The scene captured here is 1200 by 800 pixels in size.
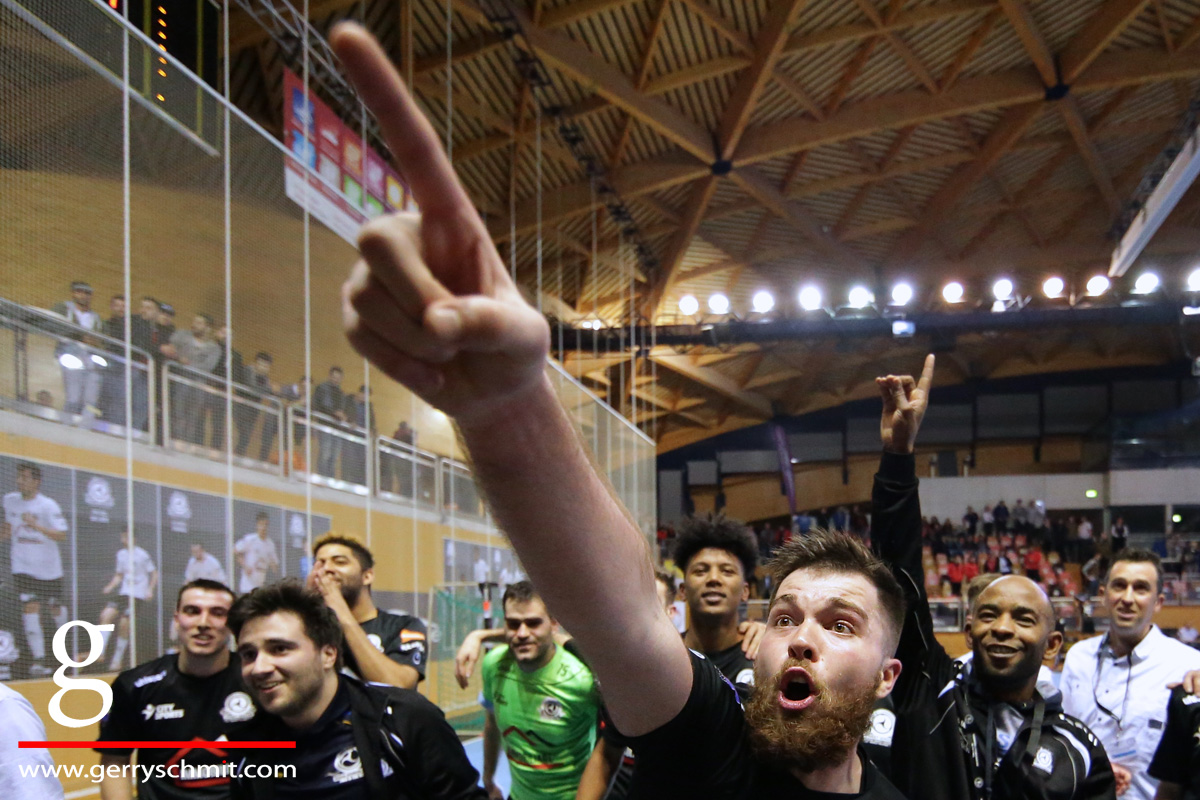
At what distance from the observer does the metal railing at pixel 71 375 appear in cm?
470

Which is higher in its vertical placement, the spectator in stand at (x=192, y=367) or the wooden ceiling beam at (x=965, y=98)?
the wooden ceiling beam at (x=965, y=98)

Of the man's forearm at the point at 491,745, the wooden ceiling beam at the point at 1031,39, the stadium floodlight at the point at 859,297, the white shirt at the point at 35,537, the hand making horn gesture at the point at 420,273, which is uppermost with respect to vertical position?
the wooden ceiling beam at the point at 1031,39

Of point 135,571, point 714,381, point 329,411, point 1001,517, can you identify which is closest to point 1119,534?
point 1001,517

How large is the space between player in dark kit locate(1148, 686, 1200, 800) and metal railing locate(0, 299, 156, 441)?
16.2 feet

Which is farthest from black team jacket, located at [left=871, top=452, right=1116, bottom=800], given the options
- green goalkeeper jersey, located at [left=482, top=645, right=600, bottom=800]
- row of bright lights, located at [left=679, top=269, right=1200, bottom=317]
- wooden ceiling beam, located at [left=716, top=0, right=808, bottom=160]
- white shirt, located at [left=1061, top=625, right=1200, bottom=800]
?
row of bright lights, located at [left=679, top=269, right=1200, bottom=317]

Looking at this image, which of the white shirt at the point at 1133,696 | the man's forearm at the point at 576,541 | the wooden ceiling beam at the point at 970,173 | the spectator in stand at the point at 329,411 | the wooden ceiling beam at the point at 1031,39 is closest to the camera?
the man's forearm at the point at 576,541

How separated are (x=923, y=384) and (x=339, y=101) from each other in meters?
7.19

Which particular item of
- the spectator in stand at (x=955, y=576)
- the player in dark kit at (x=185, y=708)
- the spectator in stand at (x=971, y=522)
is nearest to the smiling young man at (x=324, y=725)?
the player in dark kit at (x=185, y=708)

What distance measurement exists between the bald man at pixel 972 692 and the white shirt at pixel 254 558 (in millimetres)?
4217

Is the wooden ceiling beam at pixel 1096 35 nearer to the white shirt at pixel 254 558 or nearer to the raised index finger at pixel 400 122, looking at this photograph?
the white shirt at pixel 254 558

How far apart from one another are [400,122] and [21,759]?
267 cm

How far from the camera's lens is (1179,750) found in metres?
4.15

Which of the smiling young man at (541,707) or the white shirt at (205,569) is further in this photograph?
the white shirt at (205,569)

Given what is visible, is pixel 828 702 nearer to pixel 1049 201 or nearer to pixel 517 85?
pixel 517 85
